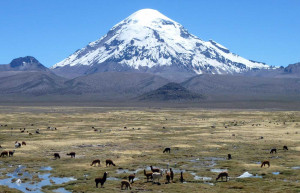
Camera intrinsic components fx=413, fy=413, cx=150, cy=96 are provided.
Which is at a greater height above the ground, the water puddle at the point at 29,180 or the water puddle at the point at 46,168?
the water puddle at the point at 46,168

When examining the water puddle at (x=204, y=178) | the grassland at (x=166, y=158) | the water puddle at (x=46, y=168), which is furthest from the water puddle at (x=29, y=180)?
the water puddle at (x=204, y=178)

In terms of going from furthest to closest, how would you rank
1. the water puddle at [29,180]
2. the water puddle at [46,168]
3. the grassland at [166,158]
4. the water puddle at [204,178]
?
the water puddle at [46,168] < the water puddle at [204,178] < the grassland at [166,158] < the water puddle at [29,180]

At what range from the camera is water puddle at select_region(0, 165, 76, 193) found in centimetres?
3253

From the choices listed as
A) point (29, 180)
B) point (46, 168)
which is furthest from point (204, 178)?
point (46, 168)

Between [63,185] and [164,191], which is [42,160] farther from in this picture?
[164,191]

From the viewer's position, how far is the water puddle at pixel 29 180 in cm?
3253

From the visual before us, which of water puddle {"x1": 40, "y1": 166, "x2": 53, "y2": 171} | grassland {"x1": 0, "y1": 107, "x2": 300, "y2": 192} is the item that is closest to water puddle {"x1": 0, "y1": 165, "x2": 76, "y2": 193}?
grassland {"x1": 0, "y1": 107, "x2": 300, "y2": 192}

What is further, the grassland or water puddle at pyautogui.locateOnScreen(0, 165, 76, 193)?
the grassland

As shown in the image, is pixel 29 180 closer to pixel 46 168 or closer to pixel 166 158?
pixel 46 168

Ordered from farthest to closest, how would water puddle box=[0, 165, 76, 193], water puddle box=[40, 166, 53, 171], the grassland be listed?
water puddle box=[40, 166, 53, 171], the grassland, water puddle box=[0, 165, 76, 193]

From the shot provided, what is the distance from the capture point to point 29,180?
34969 millimetres

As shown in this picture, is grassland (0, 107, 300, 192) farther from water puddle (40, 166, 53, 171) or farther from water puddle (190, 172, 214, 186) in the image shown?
water puddle (40, 166, 53, 171)

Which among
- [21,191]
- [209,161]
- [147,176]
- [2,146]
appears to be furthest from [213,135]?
[21,191]

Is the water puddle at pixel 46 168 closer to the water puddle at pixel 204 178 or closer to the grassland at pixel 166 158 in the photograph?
the grassland at pixel 166 158
